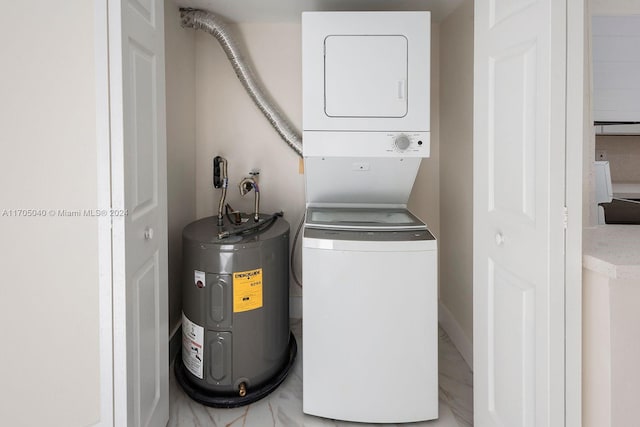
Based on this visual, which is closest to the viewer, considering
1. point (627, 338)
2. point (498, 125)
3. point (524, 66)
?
point (627, 338)

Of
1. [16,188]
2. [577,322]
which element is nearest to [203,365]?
[16,188]

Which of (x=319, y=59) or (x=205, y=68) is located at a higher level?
(x=205, y=68)

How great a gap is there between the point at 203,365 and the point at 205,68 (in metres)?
1.99

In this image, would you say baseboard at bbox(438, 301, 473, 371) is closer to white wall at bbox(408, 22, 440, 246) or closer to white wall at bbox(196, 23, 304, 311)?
white wall at bbox(408, 22, 440, 246)

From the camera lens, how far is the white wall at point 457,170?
2.07 meters

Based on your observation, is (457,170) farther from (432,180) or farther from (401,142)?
(401,142)

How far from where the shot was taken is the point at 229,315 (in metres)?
1.73

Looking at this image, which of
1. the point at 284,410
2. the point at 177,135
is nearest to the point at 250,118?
the point at 177,135

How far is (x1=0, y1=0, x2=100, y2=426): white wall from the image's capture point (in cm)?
105

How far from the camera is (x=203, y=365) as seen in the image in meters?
1.76

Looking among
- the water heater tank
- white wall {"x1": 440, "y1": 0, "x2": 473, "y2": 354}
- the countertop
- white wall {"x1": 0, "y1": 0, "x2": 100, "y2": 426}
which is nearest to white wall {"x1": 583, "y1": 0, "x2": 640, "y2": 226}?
the countertop

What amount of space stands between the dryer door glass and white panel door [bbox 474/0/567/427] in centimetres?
45

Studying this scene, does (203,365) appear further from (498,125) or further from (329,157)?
(498,125)

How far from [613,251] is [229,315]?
1.56m
